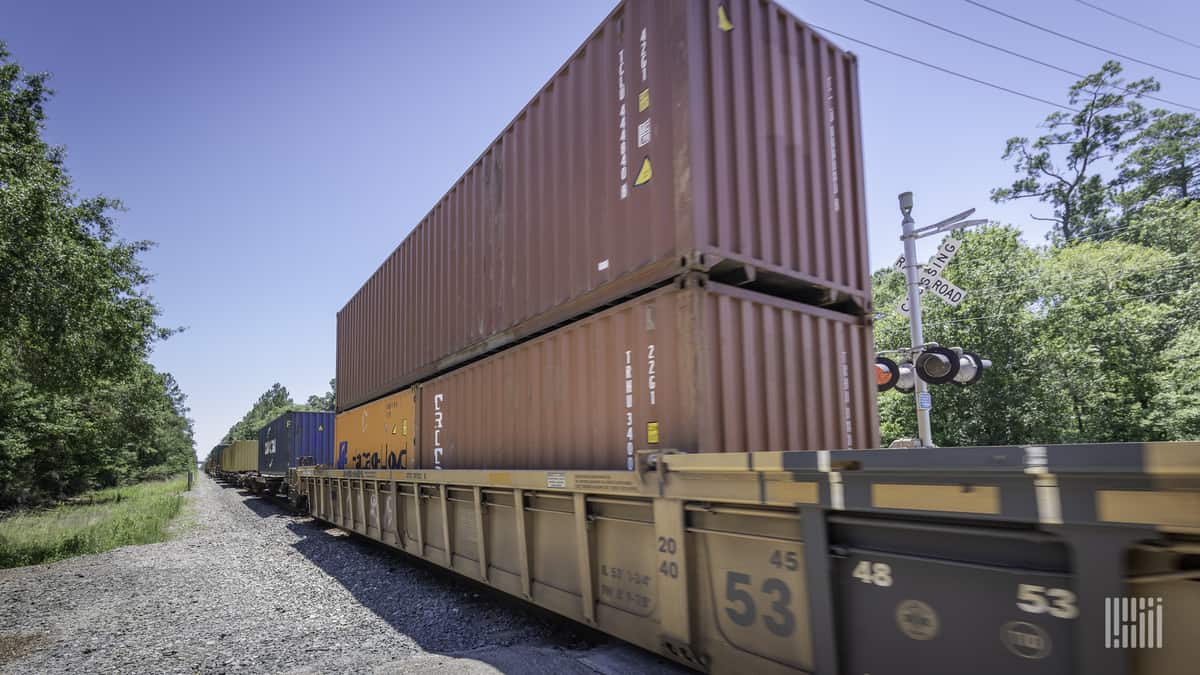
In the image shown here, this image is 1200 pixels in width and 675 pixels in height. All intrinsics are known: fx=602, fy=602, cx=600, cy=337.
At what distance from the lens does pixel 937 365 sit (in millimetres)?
8570

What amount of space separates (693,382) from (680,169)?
1.52 meters

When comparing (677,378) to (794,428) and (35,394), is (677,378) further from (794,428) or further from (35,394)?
(35,394)

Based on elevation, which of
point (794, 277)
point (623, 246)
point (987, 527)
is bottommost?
point (987, 527)

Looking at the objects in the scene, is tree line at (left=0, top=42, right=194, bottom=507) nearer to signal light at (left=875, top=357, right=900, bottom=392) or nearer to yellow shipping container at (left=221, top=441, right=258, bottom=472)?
yellow shipping container at (left=221, top=441, right=258, bottom=472)

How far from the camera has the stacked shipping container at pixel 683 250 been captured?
4199mm

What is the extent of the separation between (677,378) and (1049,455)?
7.67 ft

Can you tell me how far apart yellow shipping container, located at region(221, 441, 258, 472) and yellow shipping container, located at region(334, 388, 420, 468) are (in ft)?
69.0

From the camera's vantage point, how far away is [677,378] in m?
4.08

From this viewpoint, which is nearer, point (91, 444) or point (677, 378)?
point (677, 378)

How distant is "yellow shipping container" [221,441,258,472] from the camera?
31.6 meters

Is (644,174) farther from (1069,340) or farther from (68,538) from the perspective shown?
(1069,340)

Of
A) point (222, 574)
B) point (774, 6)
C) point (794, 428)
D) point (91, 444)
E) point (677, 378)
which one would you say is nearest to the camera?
point (677, 378)

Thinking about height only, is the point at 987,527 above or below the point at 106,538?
above

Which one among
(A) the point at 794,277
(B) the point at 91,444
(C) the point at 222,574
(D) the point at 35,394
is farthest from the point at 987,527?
(B) the point at 91,444
